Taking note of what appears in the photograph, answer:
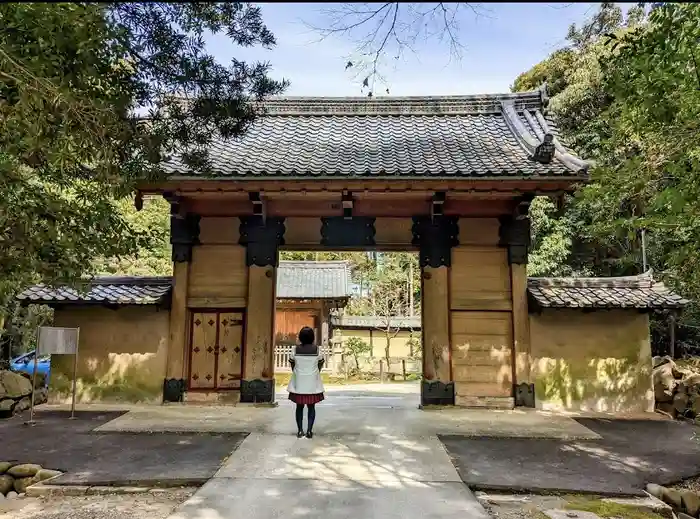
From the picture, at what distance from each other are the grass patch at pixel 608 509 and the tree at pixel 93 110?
3.90 meters

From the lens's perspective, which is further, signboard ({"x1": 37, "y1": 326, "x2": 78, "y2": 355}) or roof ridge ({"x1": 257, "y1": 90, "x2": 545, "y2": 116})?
roof ridge ({"x1": 257, "y1": 90, "x2": 545, "y2": 116})

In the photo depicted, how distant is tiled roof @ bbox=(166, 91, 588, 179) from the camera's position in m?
7.03

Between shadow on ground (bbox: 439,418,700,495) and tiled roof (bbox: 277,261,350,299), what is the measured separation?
1411 centimetres

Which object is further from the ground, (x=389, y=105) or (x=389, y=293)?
(x=389, y=105)

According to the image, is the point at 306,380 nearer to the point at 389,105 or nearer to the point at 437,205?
the point at 437,205

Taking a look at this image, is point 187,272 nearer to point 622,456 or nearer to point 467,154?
point 467,154

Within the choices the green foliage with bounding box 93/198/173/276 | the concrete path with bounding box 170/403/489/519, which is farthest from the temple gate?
the green foliage with bounding box 93/198/173/276

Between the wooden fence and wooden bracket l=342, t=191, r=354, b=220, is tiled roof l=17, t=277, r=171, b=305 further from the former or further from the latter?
the wooden fence

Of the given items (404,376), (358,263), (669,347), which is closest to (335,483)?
(669,347)

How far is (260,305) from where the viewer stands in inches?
316

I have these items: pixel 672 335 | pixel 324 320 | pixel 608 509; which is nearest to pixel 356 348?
pixel 324 320

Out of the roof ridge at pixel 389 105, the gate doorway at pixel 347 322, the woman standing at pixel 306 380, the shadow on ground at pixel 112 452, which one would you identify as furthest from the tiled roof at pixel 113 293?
the gate doorway at pixel 347 322

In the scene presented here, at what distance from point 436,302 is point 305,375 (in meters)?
3.01

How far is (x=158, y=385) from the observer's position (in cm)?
795
